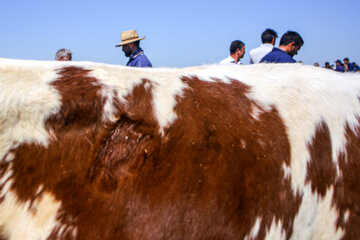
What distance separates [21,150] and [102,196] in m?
0.33

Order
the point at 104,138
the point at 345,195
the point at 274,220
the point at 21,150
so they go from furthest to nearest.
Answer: the point at 345,195 → the point at 274,220 → the point at 104,138 → the point at 21,150

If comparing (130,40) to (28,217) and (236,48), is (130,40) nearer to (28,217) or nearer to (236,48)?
(236,48)

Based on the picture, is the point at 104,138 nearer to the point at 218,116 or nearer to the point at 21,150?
the point at 21,150

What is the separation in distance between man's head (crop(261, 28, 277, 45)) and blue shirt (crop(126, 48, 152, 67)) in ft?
5.56

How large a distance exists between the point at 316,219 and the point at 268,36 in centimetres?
359

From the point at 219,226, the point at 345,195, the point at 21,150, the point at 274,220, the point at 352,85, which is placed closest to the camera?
the point at 21,150

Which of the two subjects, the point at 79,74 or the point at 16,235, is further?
the point at 79,74

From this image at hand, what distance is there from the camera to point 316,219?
1933mm

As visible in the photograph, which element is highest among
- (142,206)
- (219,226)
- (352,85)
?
(352,85)

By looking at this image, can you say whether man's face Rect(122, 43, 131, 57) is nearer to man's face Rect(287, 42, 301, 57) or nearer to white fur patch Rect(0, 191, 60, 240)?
man's face Rect(287, 42, 301, 57)

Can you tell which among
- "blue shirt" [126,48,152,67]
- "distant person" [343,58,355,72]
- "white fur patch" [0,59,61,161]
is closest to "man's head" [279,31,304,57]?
"blue shirt" [126,48,152,67]

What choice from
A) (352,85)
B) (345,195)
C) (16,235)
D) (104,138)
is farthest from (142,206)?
(352,85)

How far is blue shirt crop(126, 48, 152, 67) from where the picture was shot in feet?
18.4

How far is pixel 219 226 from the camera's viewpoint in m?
1.58
